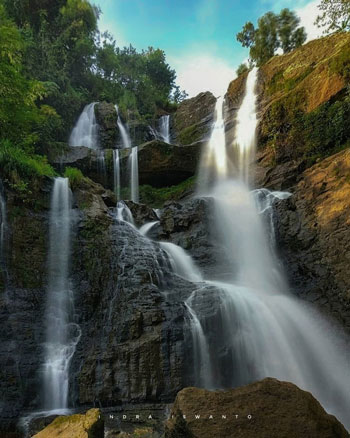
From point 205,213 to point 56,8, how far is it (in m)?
22.0

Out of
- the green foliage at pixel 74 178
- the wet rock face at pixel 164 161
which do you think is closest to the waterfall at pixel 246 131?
the wet rock face at pixel 164 161

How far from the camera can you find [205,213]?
40.1ft

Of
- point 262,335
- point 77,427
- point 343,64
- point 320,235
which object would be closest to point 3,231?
point 77,427

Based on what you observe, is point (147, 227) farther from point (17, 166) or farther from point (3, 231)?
point (3, 231)

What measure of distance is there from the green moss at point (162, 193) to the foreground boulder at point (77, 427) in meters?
12.6

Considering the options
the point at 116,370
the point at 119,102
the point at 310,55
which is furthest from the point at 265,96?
the point at 116,370

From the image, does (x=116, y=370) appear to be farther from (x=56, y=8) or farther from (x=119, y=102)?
(x=56, y=8)

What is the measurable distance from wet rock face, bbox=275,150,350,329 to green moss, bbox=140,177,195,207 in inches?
245

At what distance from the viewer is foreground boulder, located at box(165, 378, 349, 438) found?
10.8 feet

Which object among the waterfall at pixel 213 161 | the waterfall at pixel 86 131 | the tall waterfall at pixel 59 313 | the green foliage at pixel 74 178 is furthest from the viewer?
the waterfall at pixel 86 131

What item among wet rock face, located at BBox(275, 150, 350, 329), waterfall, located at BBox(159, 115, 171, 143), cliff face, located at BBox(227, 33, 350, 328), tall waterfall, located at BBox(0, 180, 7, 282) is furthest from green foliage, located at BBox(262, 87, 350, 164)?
tall waterfall, located at BBox(0, 180, 7, 282)

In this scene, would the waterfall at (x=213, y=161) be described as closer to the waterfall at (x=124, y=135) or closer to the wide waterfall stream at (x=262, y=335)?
the waterfall at (x=124, y=135)

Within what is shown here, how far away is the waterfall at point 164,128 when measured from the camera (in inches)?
845

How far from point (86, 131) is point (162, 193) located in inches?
258
